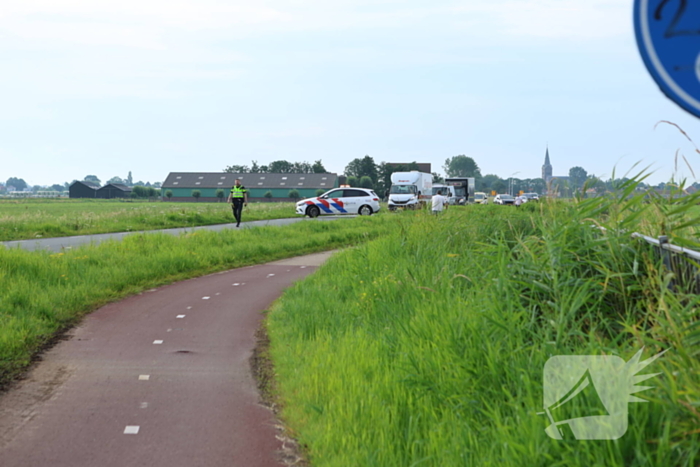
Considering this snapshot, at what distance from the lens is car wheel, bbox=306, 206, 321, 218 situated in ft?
128

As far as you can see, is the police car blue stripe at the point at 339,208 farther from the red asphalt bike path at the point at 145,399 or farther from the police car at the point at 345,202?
the red asphalt bike path at the point at 145,399

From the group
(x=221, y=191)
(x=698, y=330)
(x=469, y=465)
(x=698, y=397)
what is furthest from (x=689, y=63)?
(x=221, y=191)

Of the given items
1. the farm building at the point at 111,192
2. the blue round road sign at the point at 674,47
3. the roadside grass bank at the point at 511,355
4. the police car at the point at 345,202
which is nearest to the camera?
the blue round road sign at the point at 674,47

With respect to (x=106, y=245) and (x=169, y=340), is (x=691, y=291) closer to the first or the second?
(x=169, y=340)

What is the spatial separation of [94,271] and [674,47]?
11.1m

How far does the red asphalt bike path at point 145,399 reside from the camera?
4457mm

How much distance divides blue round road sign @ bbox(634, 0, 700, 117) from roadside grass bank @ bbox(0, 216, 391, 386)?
608 centimetres

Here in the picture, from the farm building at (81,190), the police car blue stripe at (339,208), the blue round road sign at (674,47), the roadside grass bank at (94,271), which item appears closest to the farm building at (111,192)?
the farm building at (81,190)

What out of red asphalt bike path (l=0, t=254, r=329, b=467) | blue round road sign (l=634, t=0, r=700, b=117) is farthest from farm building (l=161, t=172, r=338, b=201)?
blue round road sign (l=634, t=0, r=700, b=117)

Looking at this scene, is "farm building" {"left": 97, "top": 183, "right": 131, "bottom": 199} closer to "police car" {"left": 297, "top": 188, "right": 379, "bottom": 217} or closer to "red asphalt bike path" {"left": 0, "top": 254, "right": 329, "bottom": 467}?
"police car" {"left": 297, "top": 188, "right": 379, "bottom": 217}

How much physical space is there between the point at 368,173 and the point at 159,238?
485 feet

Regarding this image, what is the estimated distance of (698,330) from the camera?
10.8 feet

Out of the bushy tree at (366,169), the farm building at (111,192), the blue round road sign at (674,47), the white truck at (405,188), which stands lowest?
the farm building at (111,192)

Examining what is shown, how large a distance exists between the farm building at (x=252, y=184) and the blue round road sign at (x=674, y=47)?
122427 mm
